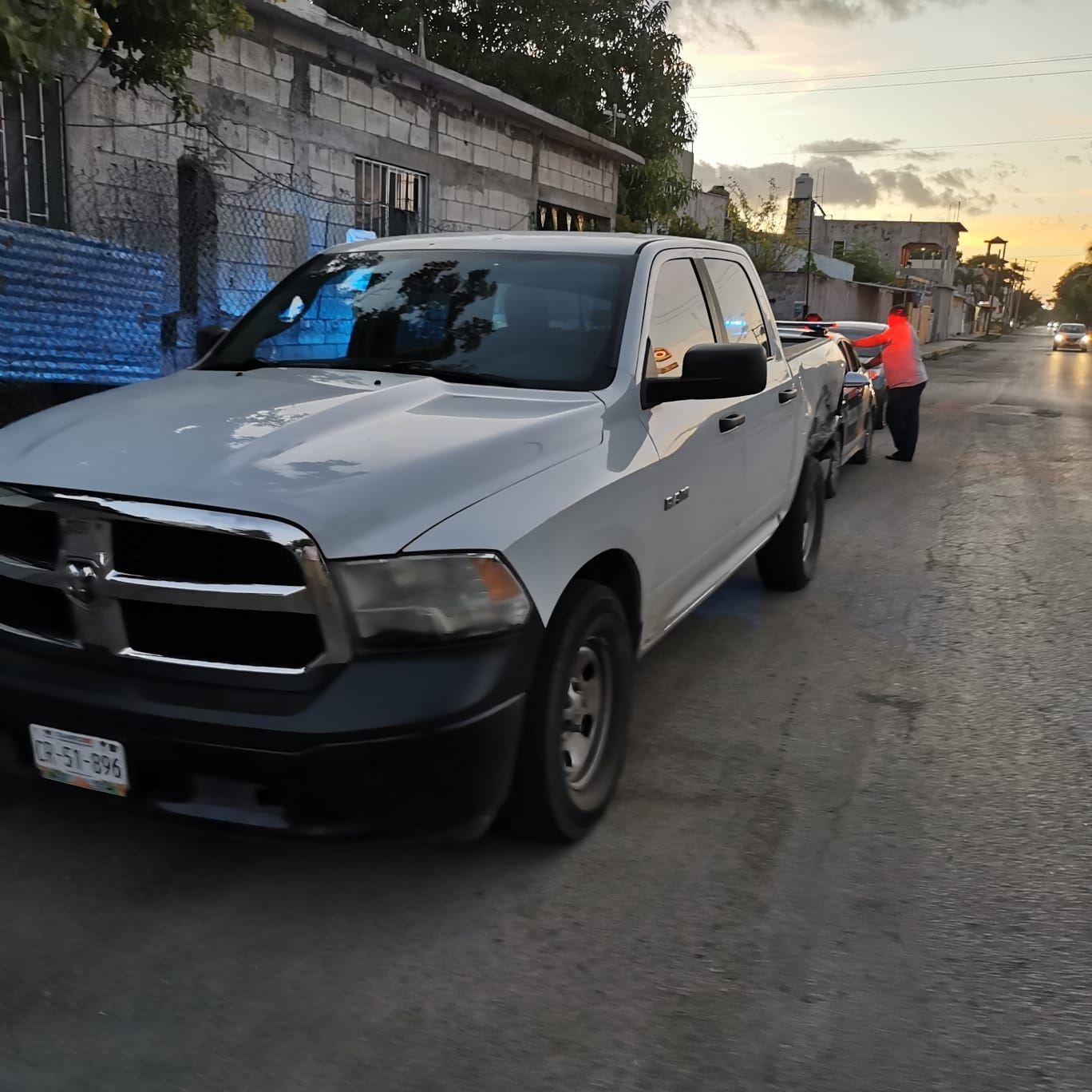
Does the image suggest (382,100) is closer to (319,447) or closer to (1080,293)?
(319,447)

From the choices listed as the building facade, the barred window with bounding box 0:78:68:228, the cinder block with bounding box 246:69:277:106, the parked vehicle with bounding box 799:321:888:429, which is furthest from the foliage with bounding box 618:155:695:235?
the barred window with bounding box 0:78:68:228

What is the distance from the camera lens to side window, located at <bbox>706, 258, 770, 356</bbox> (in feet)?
16.9

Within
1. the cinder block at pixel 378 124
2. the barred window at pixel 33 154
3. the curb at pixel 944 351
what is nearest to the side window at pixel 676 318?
the barred window at pixel 33 154

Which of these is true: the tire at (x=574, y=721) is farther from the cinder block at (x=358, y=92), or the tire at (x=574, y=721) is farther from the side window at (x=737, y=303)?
the cinder block at (x=358, y=92)

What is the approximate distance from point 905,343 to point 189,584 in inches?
451

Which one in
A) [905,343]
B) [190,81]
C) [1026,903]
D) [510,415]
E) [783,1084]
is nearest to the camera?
[783,1084]

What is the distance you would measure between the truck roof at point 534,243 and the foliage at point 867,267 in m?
54.8

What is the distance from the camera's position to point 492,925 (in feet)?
10.0

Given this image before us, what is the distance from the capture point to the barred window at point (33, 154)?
7805mm

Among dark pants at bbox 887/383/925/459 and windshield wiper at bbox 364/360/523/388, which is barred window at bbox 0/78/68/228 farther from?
dark pants at bbox 887/383/925/459

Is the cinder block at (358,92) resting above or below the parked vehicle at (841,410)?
above

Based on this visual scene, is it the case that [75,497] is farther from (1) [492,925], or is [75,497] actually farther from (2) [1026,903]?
(2) [1026,903]

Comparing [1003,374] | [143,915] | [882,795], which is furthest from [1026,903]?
[1003,374]

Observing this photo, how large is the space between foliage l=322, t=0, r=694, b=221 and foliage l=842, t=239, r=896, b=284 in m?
37.6
